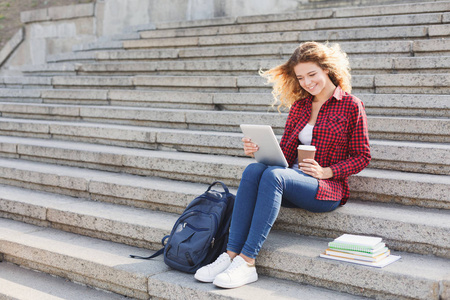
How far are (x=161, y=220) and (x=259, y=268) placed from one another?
947 mm

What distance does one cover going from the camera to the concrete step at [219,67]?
15.2 ft

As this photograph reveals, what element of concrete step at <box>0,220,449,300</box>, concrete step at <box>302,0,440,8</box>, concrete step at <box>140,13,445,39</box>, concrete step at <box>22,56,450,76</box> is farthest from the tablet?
concrete step at <box>302,0,440,8</box>

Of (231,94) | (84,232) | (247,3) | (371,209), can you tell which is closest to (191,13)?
(247,3)

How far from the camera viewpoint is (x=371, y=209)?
3125 millimetres

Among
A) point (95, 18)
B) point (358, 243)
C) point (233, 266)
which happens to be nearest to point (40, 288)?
point (233, 266)

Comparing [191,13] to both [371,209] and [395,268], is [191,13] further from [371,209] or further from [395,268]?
[395,268]

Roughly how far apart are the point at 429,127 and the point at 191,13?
234 inches

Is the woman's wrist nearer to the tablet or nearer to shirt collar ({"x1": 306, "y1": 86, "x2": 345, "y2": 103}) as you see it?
the tablet

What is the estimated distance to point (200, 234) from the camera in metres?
2.98

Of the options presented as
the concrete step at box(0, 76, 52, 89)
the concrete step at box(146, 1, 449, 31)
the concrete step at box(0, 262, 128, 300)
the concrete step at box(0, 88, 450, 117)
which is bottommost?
the concrete step at box(0, 262, 128, 300)

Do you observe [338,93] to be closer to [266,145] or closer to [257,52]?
[266,145]

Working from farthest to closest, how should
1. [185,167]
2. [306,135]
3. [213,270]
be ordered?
[185,167] < [306,135] < [213,270]

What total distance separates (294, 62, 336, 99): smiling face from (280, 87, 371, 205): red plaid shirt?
0.33 feet

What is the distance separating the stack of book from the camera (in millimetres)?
2646
